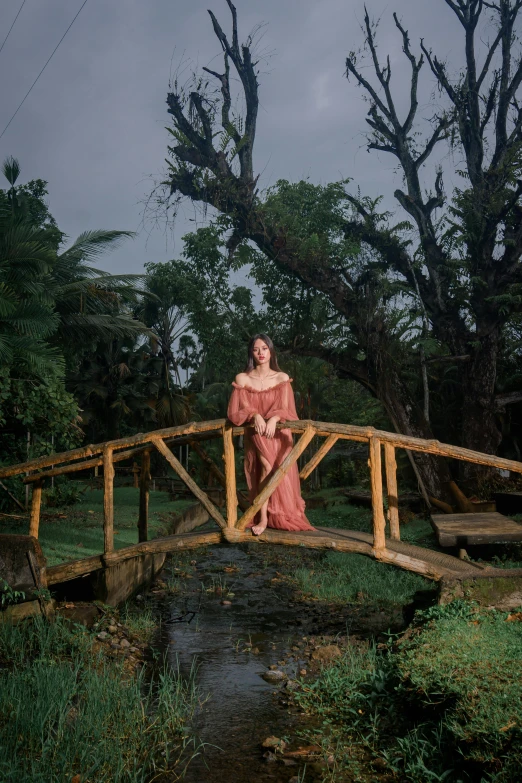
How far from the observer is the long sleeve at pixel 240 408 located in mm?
7086

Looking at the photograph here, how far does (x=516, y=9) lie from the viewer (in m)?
16.1

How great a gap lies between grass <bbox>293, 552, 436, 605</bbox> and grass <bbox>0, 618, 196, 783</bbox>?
3483mm

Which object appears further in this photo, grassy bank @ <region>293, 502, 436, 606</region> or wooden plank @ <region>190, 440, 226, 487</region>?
grassy bank @ <region>293, 502, 436, 606</region>

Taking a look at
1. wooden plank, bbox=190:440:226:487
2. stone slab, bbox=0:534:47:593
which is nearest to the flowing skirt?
wooden plank, bbox=190:440:226:487

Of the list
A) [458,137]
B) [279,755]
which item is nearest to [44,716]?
[279,755]

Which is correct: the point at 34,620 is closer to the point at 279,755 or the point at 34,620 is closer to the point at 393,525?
the point at 279,755

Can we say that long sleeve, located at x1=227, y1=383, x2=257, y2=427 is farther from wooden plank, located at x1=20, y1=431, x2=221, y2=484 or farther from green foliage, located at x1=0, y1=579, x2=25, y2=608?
green foliage, located at x1=0, y1=579, x2=25, y2=608

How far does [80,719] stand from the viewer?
499 centimetres

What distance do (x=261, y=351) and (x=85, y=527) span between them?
589 centimetres

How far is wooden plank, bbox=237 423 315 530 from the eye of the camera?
6.84 meters

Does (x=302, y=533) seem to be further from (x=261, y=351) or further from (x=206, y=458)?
(x=206, y=458)

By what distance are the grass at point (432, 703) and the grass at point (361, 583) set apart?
2.50 meters

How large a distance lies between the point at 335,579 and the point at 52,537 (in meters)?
4.24

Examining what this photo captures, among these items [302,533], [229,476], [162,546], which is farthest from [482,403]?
[162,546]
